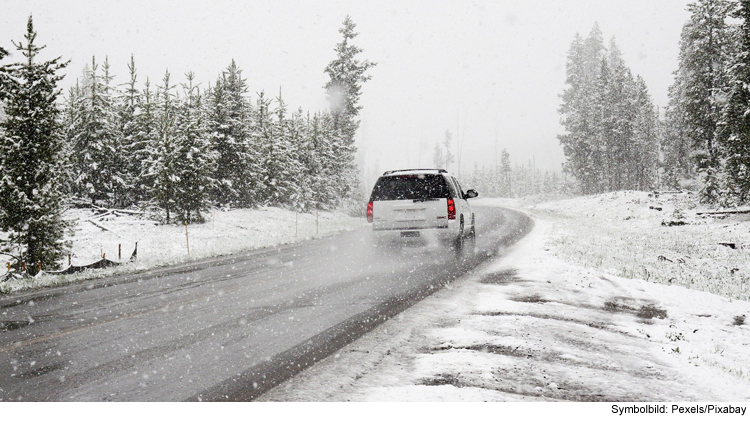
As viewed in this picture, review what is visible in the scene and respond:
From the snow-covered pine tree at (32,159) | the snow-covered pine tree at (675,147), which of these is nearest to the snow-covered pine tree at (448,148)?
the snow-covered pine tree at (675,147)

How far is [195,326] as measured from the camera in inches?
219

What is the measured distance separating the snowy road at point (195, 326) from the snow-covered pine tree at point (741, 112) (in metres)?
17.2

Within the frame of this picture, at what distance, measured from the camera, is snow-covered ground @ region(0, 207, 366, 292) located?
17.0m

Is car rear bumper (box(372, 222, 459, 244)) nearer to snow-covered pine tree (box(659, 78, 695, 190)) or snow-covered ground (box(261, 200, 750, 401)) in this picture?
snow-covered ground (box(261, 200, 750, 401))

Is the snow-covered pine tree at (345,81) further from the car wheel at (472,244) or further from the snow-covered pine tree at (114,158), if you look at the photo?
the car wheel at (472,244)

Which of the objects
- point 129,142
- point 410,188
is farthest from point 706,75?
point 129,142

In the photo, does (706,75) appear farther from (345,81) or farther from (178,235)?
(178,235)

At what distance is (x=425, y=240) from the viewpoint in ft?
38.8

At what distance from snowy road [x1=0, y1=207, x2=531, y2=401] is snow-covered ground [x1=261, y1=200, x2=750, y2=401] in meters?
0.52

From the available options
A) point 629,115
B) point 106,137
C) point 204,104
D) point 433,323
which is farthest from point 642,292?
point 629,115

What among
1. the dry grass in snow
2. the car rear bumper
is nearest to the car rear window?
the car rear bumper

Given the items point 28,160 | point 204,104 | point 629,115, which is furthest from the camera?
point 629,115

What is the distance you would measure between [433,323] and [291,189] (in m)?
28.7

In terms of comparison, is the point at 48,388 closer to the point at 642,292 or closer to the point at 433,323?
the point at 433,323
